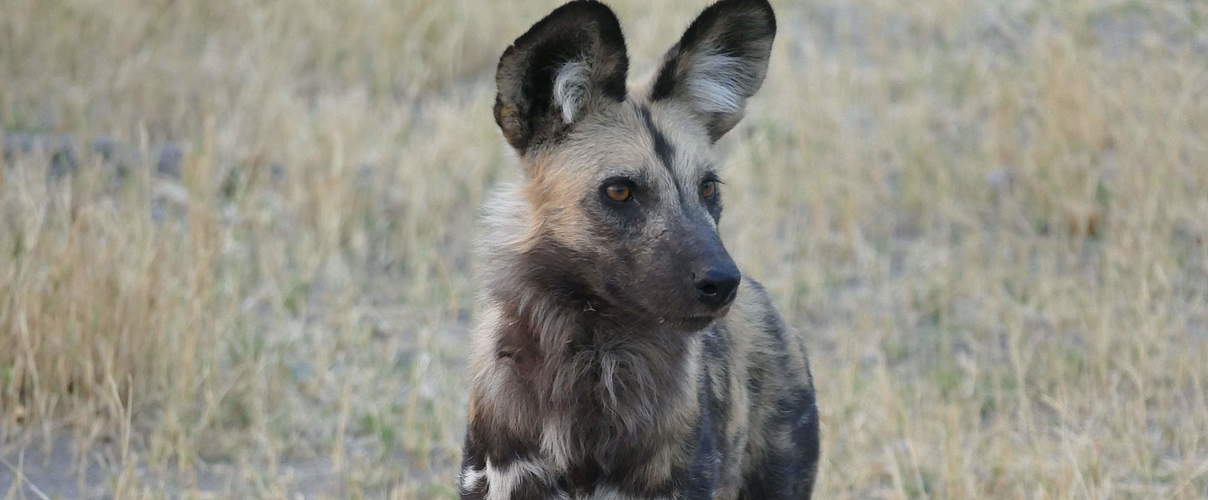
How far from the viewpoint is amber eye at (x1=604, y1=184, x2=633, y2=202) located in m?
3.30

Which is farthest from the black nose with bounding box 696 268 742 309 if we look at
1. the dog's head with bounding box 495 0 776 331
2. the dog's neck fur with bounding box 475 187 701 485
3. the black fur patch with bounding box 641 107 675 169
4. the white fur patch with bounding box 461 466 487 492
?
the white fur patch with bounding box 461 466 487 492

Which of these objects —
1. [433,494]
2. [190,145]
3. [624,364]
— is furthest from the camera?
[190,145]

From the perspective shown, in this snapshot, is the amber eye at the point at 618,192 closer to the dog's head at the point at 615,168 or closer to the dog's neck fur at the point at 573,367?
the dog's head at the point at 615,168

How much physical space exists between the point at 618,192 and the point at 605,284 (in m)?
0.21

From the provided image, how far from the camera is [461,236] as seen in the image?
7113mm

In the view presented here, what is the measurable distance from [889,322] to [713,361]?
283cm

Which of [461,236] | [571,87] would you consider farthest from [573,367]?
[461,236]

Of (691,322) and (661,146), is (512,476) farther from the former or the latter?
(661,146)

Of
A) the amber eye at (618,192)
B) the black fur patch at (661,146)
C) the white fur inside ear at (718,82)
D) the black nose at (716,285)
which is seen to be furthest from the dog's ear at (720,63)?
the black nose at (716,285)

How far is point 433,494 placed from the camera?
466cm

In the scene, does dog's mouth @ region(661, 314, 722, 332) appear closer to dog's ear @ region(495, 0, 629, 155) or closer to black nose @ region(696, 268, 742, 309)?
black nose @ region(696, 268, 742, 309)

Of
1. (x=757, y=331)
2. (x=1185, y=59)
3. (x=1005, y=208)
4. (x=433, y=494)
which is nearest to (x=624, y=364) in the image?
(x=757, y=331)

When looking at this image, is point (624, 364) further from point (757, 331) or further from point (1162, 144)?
point (1162, 144)

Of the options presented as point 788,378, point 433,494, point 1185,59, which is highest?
point 1185,59
